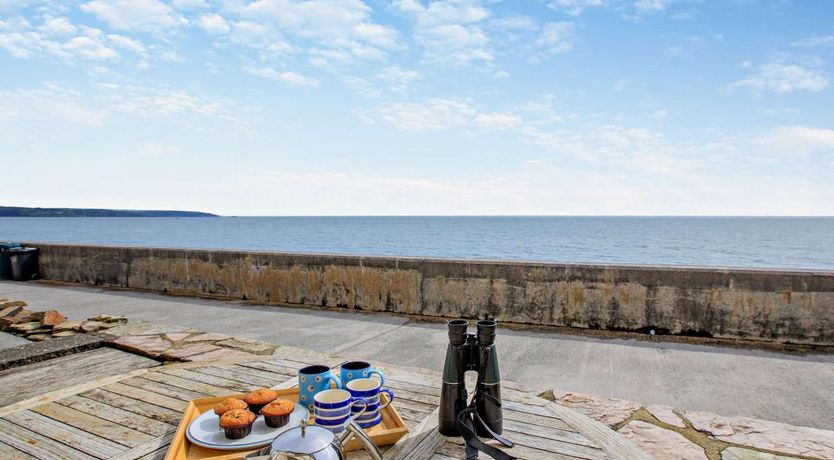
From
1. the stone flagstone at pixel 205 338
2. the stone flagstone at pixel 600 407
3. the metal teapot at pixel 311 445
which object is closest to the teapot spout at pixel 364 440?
the metal teapot at pixel 311 445

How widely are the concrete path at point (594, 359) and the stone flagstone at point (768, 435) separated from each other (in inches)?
33.8

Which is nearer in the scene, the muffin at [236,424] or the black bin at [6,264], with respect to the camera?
the muffin at [236,424]

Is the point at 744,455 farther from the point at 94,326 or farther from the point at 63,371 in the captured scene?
the point at 94,326

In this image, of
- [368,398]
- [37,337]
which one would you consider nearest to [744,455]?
[368,398]

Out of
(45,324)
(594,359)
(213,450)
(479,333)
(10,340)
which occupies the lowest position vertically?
(594,359)

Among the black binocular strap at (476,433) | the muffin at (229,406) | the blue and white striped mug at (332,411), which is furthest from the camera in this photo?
the muffin at (229,406)

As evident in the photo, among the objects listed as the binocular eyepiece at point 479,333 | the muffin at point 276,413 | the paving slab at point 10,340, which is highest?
the binocular eyepiece at point 479,333

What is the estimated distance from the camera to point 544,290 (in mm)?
6191

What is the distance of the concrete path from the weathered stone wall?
1.47ft

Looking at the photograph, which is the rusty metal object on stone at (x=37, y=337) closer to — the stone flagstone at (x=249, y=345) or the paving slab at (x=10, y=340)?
the paving slab at (x=10, y=340)

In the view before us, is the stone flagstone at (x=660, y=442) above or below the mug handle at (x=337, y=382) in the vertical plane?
below

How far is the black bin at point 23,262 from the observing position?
35.3 feet

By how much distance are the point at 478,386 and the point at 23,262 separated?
41.3 feet

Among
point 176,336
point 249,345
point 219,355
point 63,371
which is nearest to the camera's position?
point 63,371
